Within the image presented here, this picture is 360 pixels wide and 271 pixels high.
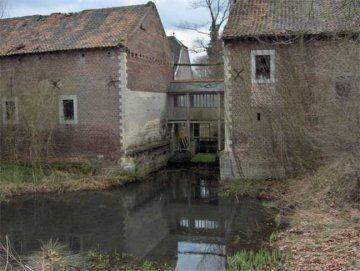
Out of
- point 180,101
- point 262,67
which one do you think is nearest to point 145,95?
point 180,101

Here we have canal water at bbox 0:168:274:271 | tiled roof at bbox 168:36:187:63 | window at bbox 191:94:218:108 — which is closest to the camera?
canal water at bbox 0:168:274:271

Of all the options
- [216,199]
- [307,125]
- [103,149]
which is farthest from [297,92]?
[103,149]

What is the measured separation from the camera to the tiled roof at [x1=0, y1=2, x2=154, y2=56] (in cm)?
1848

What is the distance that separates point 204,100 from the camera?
2175 centimetres

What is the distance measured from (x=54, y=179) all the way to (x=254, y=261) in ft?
33.4

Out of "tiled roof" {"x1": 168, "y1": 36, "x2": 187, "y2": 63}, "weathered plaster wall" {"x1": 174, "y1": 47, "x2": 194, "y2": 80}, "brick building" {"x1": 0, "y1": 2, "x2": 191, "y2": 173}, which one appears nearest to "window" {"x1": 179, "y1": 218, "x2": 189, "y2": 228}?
"brick building" {"x1": 0, "y1": 2, "x2": 191, "y2": 173}

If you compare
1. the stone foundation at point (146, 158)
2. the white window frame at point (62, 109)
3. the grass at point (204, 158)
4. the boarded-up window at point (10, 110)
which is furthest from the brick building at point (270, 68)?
the boarded-up window at point (10, 110)

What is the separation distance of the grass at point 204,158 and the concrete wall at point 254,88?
548 centimetres

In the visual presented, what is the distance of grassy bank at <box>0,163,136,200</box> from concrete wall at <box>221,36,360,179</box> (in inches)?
175

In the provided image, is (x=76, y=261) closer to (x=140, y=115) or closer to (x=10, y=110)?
(x=140, y=115)

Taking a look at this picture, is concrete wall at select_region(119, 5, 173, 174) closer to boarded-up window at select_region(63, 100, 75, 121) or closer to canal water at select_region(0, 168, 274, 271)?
canal water at select_region(0, 168, 274, 271)

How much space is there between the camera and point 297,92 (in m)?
15.2

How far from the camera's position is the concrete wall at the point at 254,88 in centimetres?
1526

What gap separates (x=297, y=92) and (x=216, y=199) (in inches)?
179
